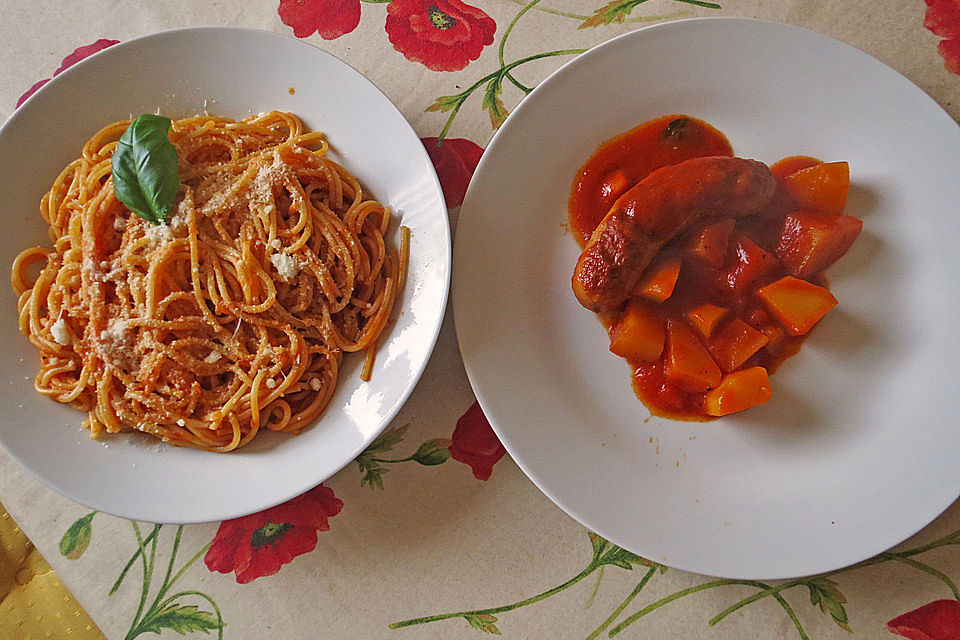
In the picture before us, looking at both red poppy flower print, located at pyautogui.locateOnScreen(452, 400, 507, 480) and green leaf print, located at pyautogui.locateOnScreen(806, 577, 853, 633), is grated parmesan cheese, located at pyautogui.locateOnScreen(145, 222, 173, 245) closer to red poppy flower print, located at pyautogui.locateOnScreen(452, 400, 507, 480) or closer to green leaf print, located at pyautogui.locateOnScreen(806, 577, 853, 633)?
red poppy flower print, located at pyautogui.locateOnScreen(452, 400, 507, 480)

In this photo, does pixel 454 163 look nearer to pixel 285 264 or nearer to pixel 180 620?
pixel 285 264

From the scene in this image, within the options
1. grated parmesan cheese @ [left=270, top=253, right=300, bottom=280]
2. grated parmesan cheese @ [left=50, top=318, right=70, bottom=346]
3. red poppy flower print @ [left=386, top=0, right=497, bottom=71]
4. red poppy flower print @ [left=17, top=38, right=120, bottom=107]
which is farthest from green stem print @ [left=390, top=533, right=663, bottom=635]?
red poppy flower print @ [left=17, top=38, right=120, bottom=107]

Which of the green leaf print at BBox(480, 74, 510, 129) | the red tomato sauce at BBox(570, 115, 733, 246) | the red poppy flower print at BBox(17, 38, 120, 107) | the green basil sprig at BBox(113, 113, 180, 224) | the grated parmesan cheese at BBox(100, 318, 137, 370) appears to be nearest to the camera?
the green basil sprig at BBox(113, 113, 180, 224)

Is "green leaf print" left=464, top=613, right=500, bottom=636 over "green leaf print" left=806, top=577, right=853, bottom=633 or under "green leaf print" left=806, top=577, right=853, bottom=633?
under

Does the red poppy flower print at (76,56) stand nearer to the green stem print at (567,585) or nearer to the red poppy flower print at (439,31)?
the red poppy flower print at (439,31)

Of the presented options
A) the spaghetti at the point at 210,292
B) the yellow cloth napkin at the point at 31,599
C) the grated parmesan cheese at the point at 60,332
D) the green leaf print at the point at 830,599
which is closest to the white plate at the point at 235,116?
the spaghetti at the point at 210,292

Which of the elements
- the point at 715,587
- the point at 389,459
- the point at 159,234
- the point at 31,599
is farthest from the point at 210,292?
the point at 715,587
